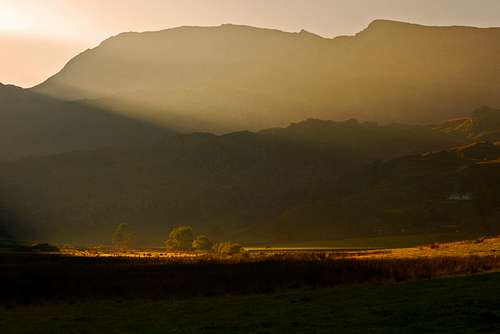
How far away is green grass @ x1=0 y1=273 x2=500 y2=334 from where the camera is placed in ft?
88.0

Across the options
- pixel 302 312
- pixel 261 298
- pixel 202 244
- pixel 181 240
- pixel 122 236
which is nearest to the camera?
pixel 302 312

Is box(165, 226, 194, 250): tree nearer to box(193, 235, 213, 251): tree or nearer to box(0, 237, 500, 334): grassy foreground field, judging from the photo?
box(193, 235, 213, 251): tree

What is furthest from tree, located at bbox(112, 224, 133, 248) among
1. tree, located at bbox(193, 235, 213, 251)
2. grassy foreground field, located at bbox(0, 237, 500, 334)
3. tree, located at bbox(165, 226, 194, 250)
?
grassy foreground field, located at bbox(0, 237, 500, 334)

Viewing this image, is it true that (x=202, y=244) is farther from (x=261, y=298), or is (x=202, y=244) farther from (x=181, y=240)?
(x=261, y=298)

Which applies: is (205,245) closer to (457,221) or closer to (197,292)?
(457,221)

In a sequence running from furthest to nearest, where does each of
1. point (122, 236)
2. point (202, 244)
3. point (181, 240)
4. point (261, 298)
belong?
point (122, 236)
point (181, 240)
point (202, 244)
point (261, 298)

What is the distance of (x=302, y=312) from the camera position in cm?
3234

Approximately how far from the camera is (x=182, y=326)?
30.1m

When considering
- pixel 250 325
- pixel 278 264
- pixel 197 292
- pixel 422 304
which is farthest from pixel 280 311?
pixel 278 264

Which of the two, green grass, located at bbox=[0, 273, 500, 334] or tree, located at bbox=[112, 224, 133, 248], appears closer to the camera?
green grass, located at bbox=[0, 273, 500, 334]

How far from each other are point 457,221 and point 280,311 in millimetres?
178620

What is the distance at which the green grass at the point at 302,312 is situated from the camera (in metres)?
26.8

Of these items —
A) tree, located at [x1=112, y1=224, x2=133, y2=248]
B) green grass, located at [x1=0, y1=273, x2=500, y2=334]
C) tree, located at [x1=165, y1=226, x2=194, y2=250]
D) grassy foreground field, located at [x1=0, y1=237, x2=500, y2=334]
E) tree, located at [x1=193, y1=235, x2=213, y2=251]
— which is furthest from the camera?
tree, located at [x1=112, y1=224, x2=133, y2=248]

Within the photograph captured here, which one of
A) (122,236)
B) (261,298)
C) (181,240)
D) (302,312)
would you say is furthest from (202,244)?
(302,312)
